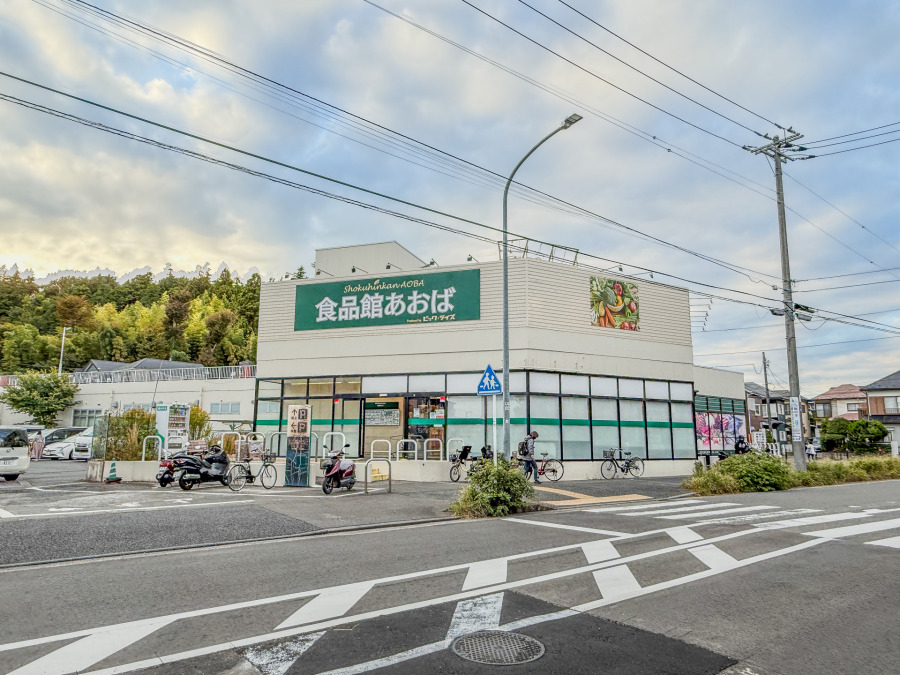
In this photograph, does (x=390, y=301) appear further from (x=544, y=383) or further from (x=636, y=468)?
(x=636, y=468)

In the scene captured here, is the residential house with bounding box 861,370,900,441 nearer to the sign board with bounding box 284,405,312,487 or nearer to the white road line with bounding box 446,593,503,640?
the sign board with bounding box 284,405,312,487

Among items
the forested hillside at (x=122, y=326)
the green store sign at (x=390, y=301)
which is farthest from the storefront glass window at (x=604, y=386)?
the forested hillside at (x=122, y=326)

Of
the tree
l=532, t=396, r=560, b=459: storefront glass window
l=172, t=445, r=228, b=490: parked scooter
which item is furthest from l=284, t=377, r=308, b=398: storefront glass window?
the tree

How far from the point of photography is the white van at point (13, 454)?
1773cm

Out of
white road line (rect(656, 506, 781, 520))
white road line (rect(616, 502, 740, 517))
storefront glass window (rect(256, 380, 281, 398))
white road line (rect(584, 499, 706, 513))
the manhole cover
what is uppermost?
storefront glass window (rect(256, 380, 281, 398))

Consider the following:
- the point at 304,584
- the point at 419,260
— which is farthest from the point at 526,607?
the point at 419,260

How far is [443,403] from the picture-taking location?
22250 mm

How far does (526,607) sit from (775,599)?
261cm

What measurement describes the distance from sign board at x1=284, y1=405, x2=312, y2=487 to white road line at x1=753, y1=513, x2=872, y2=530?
1212 centimetres

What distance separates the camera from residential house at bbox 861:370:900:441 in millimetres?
55103

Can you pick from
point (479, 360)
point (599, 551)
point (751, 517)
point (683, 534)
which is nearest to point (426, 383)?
point (479, 360)

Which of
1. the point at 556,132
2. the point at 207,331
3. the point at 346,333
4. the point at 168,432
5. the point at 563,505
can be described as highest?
the point at 207,331

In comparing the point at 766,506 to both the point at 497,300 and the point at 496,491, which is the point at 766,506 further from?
the point at 497,300

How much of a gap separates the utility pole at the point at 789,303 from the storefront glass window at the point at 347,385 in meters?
16.4
